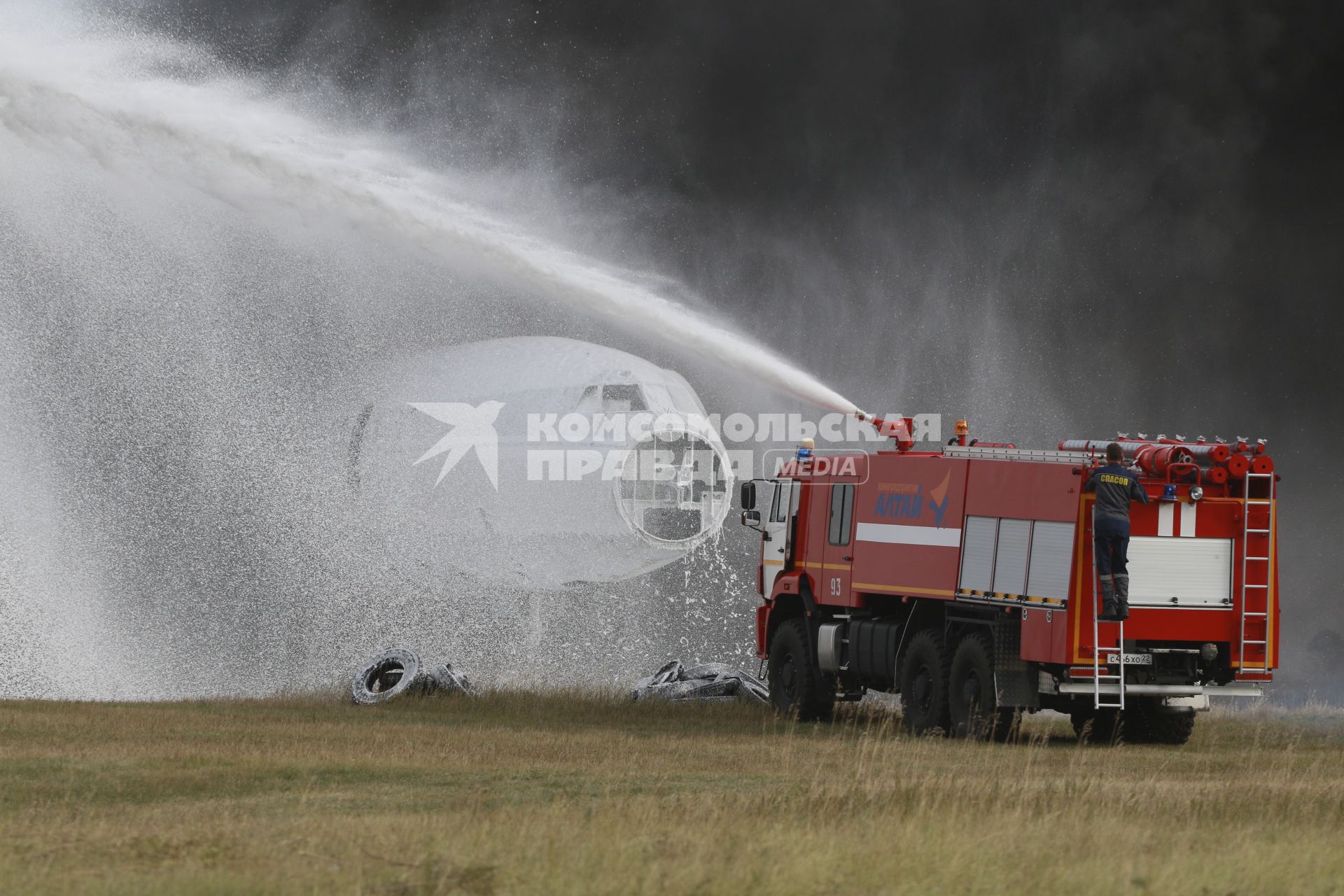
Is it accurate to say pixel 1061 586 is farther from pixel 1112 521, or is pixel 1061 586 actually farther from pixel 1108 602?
pixel 1112 521

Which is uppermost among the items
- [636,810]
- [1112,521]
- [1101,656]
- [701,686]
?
[1112,521]

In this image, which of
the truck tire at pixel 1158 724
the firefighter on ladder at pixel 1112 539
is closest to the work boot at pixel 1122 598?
the firefighter on ladder at pixel 1112 539

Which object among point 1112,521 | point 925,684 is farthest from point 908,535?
point 1112,521

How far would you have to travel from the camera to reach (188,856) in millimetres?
11383

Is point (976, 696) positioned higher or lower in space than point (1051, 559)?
lower

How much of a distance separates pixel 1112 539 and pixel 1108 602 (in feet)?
2.33

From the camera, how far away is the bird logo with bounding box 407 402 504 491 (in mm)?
48375

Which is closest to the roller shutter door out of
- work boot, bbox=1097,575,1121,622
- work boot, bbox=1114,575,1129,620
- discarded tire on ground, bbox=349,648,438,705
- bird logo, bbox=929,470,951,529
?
work boot, bbox=1097,575,1121,622

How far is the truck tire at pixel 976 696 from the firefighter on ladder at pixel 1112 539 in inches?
73.8

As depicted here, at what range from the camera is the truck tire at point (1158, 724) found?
22.5 metres

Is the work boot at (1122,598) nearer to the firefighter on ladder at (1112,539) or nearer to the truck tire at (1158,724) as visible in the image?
the firefighter on ladder at (1112,539)

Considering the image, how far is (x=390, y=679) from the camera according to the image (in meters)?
29.7

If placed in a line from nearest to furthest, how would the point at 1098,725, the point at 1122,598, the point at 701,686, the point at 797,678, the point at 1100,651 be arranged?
the point at 1122,598 < the point at 1100,651 < the point at 1098,725 < the point at 797,678 < the point at 701,686

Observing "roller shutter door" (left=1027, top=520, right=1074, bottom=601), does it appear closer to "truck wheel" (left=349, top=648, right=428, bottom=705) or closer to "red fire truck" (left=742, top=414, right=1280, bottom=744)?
"red fire truck" (left=742, top=414, right=1280, bottom=744)
